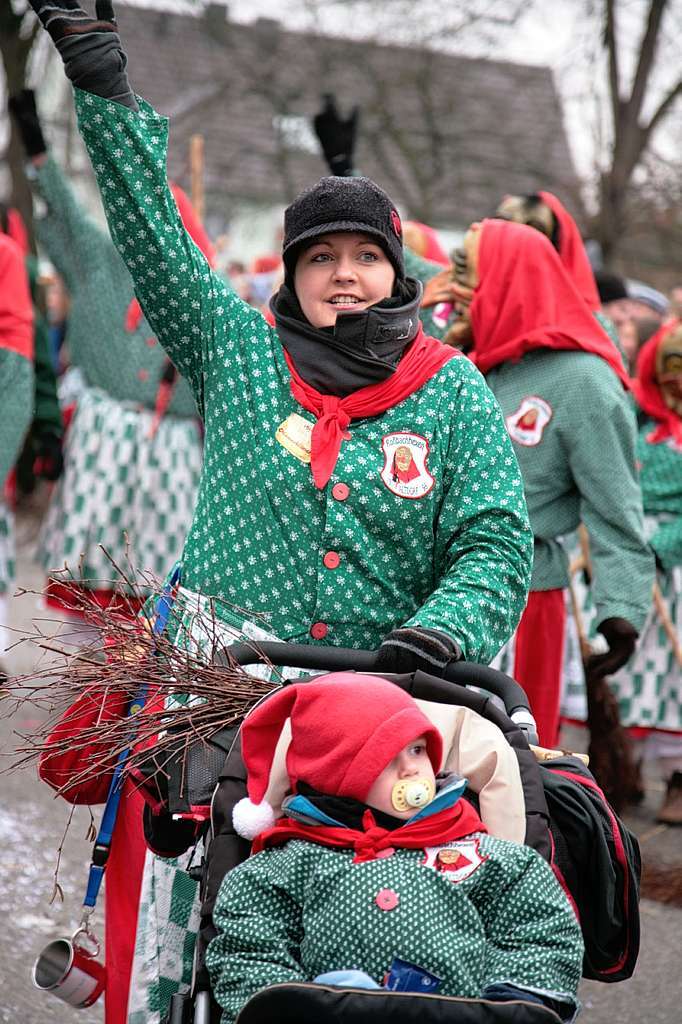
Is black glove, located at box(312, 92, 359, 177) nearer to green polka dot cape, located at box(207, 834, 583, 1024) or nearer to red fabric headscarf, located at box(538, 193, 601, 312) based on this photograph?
red fabric headscarf, located at box(538, 193, 601, 312)

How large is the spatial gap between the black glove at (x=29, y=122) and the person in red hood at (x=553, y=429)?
273cm

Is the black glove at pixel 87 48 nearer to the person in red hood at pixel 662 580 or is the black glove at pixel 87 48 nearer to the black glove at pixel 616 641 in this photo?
the black glove at pixel 616 641

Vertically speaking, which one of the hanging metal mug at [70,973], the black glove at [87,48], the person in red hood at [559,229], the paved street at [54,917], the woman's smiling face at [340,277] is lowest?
the paved street at [54,917]

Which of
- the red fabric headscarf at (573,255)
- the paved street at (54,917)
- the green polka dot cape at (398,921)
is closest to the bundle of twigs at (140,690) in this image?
the green polka dot cape at (398,921)

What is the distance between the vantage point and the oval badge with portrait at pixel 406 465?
318 cm

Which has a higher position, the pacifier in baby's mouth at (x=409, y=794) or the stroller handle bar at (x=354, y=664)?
the stroller handle bar at (x=354, y=664)

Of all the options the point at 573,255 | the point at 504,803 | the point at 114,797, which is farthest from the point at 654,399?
the point at 504,803

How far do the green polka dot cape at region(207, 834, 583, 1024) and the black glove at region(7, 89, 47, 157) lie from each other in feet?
17.5

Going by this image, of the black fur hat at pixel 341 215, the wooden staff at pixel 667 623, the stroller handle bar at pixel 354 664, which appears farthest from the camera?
the wooden staff at pixel 667 623

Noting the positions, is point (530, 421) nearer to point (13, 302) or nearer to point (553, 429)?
point (553, 429)

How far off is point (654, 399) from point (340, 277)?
405 centimetres

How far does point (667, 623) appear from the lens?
6.81m

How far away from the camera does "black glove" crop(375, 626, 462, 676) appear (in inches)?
111

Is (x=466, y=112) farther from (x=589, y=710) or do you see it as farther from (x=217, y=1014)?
(x=217, y=1014)
